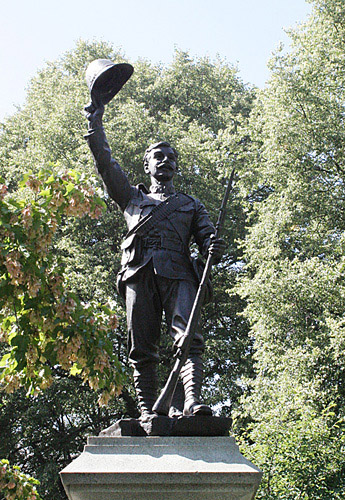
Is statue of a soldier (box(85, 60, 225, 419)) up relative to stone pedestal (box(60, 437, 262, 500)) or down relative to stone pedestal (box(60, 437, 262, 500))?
up

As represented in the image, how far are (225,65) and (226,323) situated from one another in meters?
12.0

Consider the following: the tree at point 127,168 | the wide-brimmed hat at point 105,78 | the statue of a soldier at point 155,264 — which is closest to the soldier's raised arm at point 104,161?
the statue of a soldier at point 155,264

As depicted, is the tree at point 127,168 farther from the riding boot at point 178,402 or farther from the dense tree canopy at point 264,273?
the riding boot at point 178,402

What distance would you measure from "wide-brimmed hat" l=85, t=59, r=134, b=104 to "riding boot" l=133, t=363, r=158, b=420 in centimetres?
235

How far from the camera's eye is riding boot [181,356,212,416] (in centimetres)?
430

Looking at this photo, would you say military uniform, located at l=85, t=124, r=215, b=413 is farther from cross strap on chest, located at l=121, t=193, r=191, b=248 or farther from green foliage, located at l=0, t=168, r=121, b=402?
green foliage, located at l=0, t=168, r=121, b=402

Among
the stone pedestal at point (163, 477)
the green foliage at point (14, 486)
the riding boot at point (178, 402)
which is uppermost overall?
the riding boot at point (178, 402)

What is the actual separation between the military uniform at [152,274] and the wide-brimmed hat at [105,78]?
0.36 metres

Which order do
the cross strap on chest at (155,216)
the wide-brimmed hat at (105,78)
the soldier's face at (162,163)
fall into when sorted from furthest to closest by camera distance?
1. the soldier's face at (162,163)
2. the wide-brimmed hat at (105,78)
3. the cross strap on chest at (155,216)

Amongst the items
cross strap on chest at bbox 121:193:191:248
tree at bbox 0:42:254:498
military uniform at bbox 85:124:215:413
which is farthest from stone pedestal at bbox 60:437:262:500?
tree at bbox 0:42:254:498

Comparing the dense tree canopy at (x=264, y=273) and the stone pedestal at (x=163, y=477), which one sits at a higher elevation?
the dense tree canopy at (x=264, y=273)

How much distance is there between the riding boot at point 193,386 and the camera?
4301 mm

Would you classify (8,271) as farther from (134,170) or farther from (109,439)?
(134,170)

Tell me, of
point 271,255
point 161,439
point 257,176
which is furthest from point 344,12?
point 161,439
